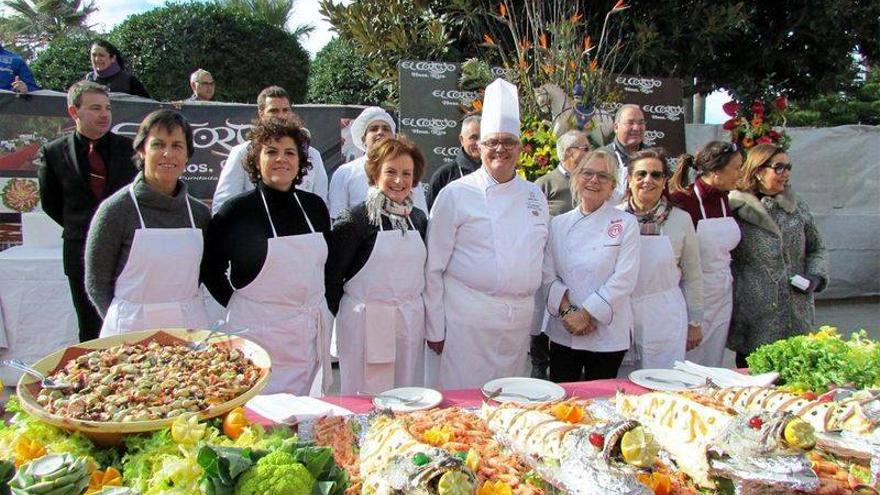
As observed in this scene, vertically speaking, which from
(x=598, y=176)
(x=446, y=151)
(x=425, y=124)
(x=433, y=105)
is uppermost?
(x=433, y=105)

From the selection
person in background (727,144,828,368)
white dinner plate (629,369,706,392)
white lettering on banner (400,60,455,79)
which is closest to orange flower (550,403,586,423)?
white dinner plate (629,369,706,392)

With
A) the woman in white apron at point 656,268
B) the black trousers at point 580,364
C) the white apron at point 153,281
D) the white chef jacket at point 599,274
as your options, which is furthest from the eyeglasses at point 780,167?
the white apron at point 153,281

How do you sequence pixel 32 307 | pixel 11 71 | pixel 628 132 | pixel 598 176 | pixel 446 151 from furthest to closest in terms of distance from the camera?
pixel 446 151 < pixel 11 71 < pixel 32 307 < pixel 628 132 < pixel 598 176

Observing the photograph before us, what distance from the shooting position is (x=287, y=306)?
2.79 metres

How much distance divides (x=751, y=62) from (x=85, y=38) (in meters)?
12.6

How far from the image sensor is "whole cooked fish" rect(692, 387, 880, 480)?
163 cm

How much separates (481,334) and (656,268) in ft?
3.20

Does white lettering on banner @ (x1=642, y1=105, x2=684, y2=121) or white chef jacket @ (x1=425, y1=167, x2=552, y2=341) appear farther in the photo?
white lettering on banner @ (x1=642, y1=105, x2=684, y2=121)

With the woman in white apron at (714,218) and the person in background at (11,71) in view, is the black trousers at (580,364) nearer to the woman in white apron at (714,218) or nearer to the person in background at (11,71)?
the woman in white apron at (714,218)

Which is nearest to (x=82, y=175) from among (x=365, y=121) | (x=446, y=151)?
(x=365, y=121)

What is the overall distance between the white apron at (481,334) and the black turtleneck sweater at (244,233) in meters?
0.78

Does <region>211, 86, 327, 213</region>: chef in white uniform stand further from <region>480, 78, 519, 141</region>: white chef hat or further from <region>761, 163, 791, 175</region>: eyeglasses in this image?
<region>761, 163, 791, 175</region>: eyeglasses

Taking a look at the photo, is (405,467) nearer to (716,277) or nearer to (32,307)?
(716,277)

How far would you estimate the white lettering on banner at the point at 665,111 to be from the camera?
6.75 metres
